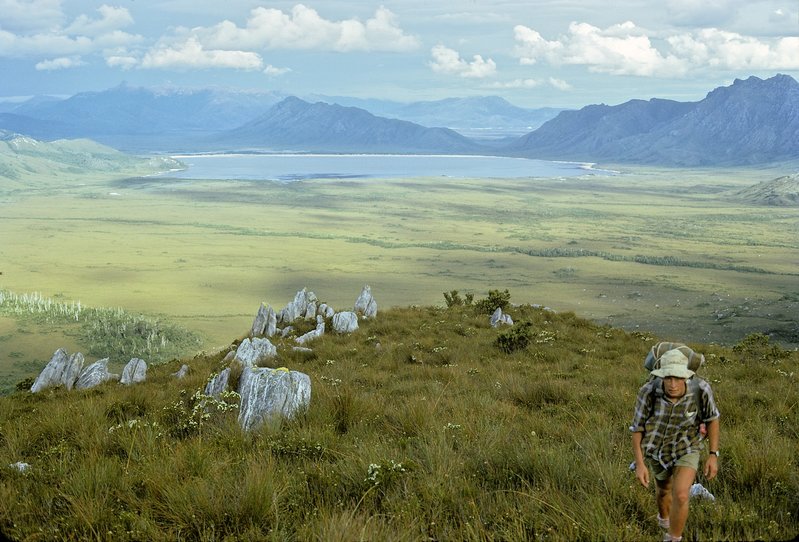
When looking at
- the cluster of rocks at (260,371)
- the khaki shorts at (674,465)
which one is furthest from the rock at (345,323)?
the khaki shorts at (674,465)

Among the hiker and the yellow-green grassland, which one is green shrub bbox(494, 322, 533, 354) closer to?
the yellow-green grassland

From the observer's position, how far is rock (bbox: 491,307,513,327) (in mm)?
24641

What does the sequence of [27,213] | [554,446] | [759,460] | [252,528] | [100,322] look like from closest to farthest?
1. [252,528]
2. [759,460]
3. [554,446]
4. [100,322]
5. [27,213]

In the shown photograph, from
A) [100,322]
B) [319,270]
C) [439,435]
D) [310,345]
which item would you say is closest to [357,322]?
[310,345]

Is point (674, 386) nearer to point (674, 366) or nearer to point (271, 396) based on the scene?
point (674, 366)

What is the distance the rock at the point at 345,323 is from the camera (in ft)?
82.0

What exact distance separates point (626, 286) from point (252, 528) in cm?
8969

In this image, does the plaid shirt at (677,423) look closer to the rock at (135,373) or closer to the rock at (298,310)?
the rock at (135,373)

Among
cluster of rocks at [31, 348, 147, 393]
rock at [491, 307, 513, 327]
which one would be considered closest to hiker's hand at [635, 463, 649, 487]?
rock at [491, 307, 513, 327]

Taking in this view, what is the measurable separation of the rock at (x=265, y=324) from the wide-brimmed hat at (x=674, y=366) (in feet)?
75.2

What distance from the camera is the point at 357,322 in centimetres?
2605

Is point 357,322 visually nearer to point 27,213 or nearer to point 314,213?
point 314,213

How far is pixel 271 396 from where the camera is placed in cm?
951

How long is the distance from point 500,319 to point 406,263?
90.8 metres
